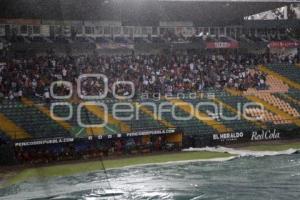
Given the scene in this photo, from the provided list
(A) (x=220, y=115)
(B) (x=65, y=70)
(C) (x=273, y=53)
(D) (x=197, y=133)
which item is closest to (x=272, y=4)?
(C) (x=273, y=53)

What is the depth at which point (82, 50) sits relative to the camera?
33.8m

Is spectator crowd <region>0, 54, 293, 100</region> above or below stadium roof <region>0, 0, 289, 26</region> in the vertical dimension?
below

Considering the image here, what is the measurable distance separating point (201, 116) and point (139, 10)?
28.3ft

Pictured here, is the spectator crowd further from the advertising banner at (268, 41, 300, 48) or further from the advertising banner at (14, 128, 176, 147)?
the advertising banner at (14, 128, 176, 147)

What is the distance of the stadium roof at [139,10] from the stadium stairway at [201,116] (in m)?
6.03

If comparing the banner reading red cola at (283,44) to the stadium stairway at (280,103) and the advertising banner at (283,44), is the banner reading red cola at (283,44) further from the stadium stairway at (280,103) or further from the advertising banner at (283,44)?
the stadium stairway at (280,103)

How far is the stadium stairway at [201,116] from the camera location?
2889cm

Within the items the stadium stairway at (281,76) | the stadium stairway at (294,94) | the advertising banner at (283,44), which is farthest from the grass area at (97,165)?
the advertising banner at (283,44)

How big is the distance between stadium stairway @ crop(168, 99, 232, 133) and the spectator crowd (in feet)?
3.95

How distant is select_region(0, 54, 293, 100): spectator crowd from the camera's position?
28078 millimetres

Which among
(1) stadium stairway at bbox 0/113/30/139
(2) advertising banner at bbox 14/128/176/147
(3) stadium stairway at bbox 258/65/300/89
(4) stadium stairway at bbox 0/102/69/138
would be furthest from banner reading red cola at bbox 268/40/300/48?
(1) stadium stairway at bbox 0/113/30/139

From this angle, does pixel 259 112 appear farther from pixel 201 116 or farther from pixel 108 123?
pixel 108 123

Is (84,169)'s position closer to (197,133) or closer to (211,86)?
(197,133)

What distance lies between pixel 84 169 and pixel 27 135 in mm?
5090
